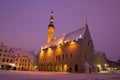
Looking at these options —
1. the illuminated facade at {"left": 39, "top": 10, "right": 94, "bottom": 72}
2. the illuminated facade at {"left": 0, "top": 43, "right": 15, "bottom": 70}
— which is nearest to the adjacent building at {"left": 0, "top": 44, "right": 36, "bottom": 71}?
the illuminated facade at {"left": 0, "top": 43, "right": 15, "bottom": 70}

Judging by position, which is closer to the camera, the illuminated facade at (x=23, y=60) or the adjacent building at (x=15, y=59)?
the adjacent building at (x=15, y=59)

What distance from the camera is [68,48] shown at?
51469 millimetres

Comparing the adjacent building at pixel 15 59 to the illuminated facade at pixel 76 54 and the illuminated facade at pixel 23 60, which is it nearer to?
the illuminated facade at pixel 23 60

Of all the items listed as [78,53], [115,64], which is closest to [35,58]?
[78,53]

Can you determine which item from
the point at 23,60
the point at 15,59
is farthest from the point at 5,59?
the point at 23,60

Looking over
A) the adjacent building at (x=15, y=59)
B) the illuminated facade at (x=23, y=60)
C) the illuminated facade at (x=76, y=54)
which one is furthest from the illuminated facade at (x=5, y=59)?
the illuminated facade at (x=76, y=54)

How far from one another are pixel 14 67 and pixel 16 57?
5.41m

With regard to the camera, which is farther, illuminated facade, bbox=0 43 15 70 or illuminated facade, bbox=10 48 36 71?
illuminated facade, bbox=10 48 36 71

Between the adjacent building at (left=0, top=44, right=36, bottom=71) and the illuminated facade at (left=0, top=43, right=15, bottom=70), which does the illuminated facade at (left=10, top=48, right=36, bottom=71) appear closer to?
the adjacent building at (left=0, top=44, right=36, bottom=71)

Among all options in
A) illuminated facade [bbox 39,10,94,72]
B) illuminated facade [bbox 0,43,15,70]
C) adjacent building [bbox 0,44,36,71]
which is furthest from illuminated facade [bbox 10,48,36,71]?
illuminated facade [bbox 39,10,94,72]

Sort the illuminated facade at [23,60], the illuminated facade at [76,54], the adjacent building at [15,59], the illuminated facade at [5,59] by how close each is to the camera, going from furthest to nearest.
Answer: the illuminated facade at [23,60], the adjacent building at [15,59], the illuminated facade at [5,59], the illuminated facade at [76,54]

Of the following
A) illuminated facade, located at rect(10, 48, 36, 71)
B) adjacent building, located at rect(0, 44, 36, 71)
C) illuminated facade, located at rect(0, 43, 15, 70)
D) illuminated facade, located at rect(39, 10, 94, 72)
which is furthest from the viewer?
illuminated facade, located at rect(10, 48, 36, 71)

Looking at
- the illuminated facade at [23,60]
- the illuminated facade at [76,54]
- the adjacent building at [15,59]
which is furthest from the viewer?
the illuminated facade at [23,60]

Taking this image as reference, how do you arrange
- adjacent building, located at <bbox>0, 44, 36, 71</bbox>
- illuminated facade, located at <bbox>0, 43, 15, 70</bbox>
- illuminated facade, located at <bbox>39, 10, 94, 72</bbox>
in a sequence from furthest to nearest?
adjacent building, located at <bbox>0, 44, 36, 71</bbox>
illuminated facade, located at <bbox>0, 43, 15, 70</bbox>
illuminated facade, located at <bbox>39, 10, 94, 72</bbox>
